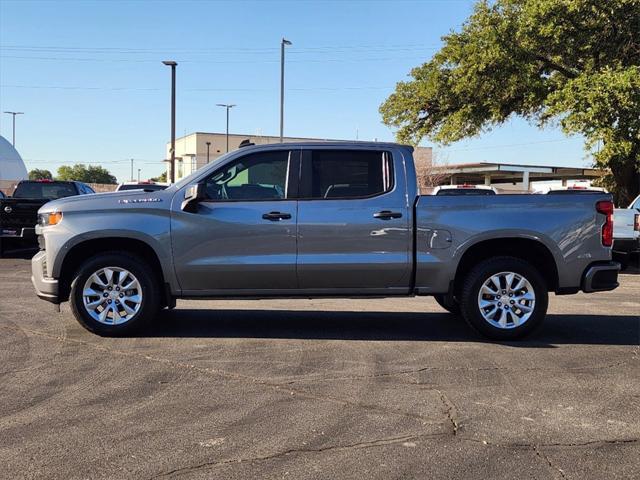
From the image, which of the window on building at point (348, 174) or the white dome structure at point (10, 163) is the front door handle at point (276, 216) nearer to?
the window on building at point (348, 174)

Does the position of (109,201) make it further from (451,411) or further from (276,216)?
(451,411)

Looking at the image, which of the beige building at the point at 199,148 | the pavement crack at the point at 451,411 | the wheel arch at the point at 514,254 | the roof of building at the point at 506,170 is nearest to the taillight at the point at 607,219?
the wheel arch at the point at 514,254

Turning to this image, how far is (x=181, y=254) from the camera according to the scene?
20.5 ft

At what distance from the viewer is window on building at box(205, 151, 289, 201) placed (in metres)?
6.38

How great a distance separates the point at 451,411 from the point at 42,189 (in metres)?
14.0

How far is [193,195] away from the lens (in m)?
6.12

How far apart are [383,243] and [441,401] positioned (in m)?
2.11

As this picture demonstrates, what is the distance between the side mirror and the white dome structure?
95761 mm

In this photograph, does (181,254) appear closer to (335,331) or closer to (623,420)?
(335,331)

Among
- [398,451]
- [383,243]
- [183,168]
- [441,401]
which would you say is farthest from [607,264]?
[183,168]

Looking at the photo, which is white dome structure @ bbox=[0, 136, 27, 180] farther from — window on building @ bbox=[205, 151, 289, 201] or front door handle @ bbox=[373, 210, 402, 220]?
front door handle @ bbox=[373, 210, 402, 220]

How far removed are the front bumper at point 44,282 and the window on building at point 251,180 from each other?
1.83m

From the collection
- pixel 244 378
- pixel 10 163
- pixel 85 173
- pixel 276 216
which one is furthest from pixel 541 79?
pixel 85 173

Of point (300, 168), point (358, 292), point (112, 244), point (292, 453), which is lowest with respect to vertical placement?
point (292, 453)
